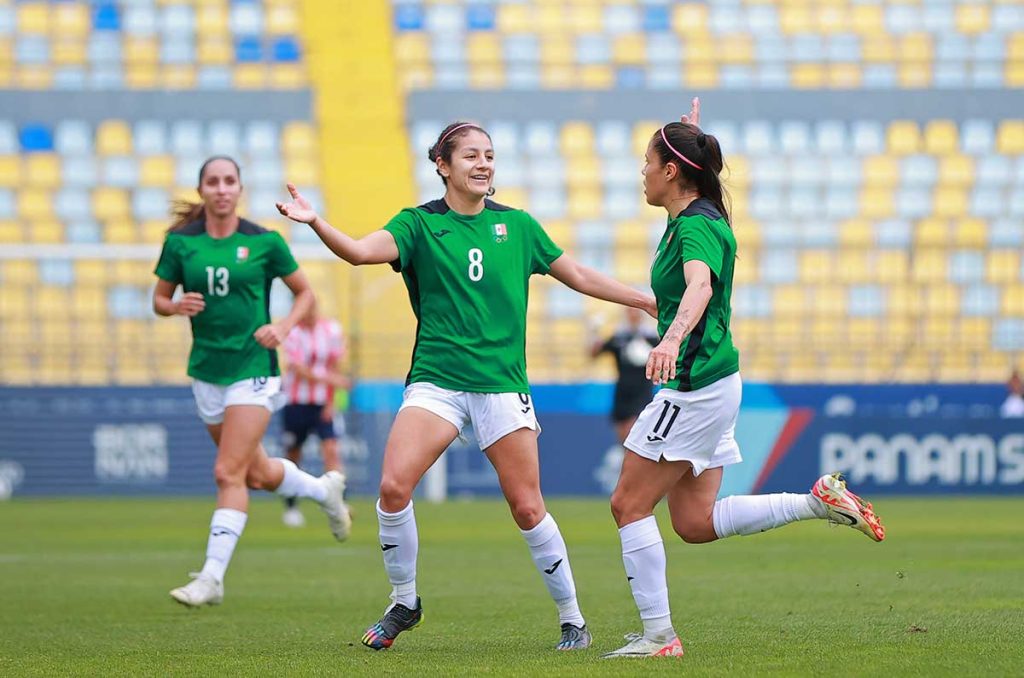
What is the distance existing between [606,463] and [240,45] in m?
11.7

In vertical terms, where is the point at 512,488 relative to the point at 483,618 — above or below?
above

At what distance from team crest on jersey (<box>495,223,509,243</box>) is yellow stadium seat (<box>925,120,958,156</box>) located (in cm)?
2176

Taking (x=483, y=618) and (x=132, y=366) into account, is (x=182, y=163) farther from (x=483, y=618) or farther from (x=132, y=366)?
(x=483, y=618)

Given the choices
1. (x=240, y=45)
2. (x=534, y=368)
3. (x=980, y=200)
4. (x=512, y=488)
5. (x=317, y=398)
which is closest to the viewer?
(x=512, y=488)

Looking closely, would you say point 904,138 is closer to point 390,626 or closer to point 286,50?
point 286,50

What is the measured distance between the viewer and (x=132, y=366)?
21.5 meters

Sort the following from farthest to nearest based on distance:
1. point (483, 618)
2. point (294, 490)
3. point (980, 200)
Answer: point (980, 200) → point (294, 490) → point (483, 618)

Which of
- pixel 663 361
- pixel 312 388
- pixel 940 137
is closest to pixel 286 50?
pixel 940 137

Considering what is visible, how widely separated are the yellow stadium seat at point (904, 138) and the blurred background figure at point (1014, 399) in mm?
6389

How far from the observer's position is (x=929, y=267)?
24.5 m

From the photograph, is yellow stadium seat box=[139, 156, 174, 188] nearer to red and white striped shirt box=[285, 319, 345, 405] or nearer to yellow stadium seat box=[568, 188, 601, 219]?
yellow stadium seat box=[568, 188, 601, 219]

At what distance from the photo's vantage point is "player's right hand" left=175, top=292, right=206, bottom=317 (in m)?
8.83

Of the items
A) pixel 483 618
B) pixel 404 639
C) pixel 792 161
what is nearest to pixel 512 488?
pixel 404 639

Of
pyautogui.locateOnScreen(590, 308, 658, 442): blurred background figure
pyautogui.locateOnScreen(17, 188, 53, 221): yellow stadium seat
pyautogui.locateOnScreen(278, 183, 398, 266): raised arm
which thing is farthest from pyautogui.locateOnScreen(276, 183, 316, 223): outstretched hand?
pyautogui.locateOnScreen(17, 188, 53, 221): yellow stadium seat
